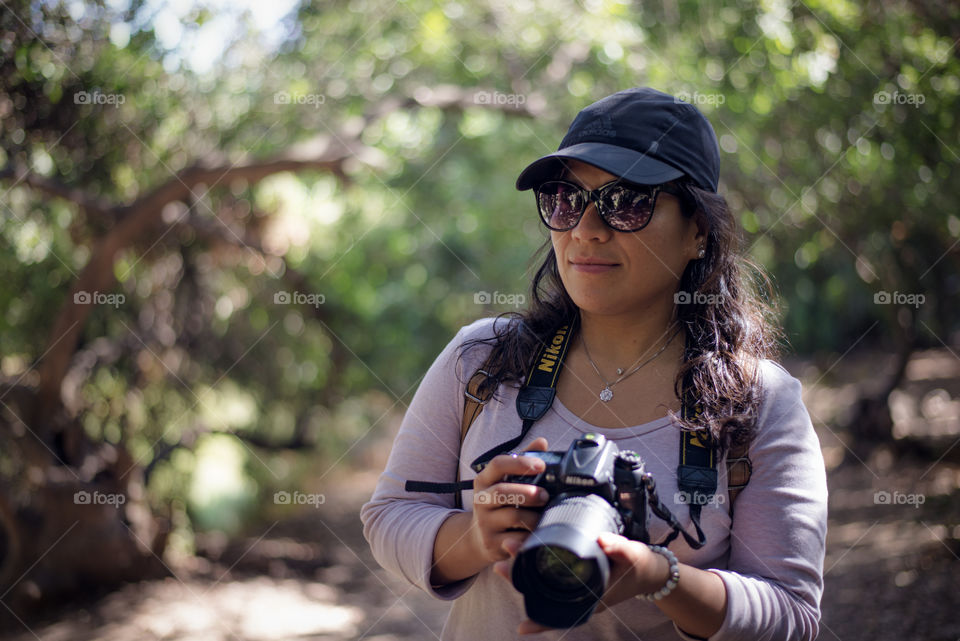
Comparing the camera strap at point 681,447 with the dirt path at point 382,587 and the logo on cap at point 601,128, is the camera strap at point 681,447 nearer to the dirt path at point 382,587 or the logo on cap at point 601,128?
the logo on cap at point 601,128

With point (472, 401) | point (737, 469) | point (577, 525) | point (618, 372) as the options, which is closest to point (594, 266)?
point (618, 372)

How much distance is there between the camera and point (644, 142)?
1.60m

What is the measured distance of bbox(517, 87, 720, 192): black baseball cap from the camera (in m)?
1.57

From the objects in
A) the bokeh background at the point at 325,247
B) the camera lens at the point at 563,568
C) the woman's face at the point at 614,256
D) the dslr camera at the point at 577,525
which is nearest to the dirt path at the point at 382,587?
the bokeh background at the point at 325,247

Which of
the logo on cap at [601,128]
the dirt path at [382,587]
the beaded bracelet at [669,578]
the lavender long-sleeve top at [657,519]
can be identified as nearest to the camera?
the beaded bracelet at [669,578]

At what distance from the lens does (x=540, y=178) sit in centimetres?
173

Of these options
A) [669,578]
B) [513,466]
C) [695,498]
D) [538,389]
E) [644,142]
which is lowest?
[669,578]

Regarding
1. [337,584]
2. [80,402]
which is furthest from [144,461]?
→ [337,584]

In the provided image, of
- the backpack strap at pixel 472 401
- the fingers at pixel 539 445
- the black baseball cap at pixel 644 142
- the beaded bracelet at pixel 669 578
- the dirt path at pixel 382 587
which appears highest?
the black baseball cap at pixel 644 142

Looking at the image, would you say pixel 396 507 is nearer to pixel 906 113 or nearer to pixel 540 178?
pixel 540 178

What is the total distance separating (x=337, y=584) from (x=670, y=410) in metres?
5.32

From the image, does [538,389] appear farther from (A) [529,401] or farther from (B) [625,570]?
(B) [625,570]

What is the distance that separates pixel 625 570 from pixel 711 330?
65 centimetres

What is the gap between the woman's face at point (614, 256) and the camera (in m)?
1.60
